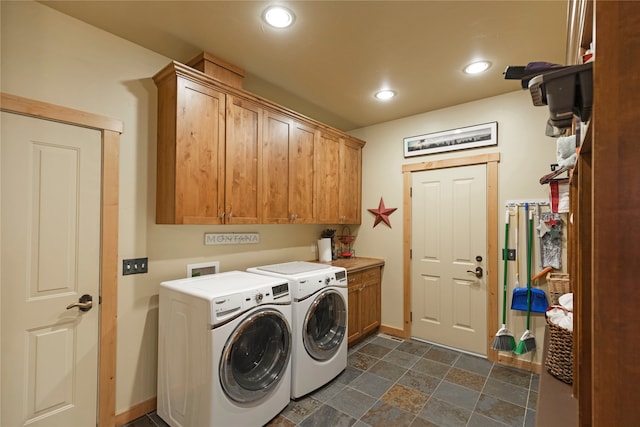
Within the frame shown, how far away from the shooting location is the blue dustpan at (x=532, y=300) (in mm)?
2768

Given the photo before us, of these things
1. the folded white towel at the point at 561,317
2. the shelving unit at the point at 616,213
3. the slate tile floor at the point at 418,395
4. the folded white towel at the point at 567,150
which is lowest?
the slate tile floor at the point at 418,395

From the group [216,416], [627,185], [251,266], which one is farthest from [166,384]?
[627,185]

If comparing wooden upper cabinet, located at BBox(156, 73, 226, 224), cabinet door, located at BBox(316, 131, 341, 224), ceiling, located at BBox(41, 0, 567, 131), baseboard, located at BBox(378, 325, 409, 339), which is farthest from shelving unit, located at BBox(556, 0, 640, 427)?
baseboard, located at BBox(378, 325, 409, 339)

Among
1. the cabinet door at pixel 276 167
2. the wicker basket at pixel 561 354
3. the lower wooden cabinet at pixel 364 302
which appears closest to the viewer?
the wicker basket at pixel 561 354

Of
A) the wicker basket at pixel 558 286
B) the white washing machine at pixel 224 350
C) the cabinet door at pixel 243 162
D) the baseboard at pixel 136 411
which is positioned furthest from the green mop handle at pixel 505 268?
the baseboard at pixel 136 411

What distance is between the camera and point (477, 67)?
8.13 ft

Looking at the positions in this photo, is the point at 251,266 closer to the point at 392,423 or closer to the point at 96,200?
the point at 96,200

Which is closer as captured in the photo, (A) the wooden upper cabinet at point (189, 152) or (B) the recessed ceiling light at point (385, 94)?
(A) the wooden upper cabinet at point (189, 152)

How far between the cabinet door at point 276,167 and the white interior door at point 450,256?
1.58 metres

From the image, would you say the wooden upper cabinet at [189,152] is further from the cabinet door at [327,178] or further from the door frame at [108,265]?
the cabinet door at [327,178]

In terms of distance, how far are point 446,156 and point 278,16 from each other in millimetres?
2297

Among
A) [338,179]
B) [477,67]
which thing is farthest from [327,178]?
[477,67]

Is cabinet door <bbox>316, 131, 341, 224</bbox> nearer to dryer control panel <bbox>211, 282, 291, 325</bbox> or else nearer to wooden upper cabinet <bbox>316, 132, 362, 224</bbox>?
wooden upper cabinet <bbox>316, 132, 362, 224</bbox>

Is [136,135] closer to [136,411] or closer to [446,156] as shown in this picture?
[136,411]
